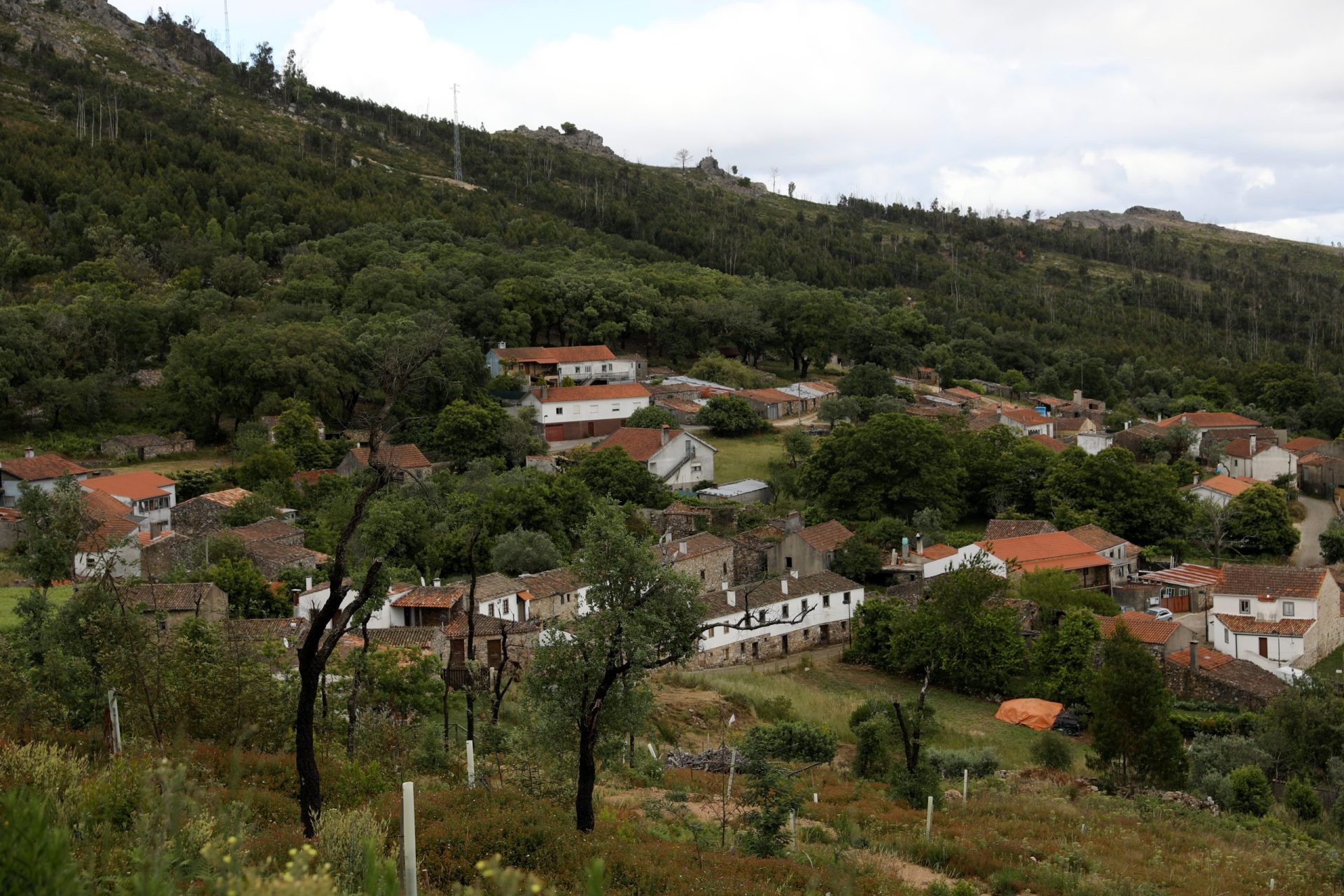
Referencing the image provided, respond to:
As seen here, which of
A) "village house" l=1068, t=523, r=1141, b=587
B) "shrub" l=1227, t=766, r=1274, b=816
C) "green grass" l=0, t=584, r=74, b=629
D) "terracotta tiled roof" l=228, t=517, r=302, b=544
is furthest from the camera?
"village house" l=1068, t=523, r=1141, b=587

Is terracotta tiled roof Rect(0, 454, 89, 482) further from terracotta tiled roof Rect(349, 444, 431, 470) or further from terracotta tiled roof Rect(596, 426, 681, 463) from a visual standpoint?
terracotta tiled roof Rect(596, 426, 681, 463)

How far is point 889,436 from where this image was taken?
130ft

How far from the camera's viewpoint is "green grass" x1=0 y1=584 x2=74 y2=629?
68.9ft

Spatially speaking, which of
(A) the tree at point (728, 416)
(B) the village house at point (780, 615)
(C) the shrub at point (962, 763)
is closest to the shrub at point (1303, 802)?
(C) the shrub at point (962, 763)

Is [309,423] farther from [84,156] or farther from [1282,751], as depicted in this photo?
[84,156]

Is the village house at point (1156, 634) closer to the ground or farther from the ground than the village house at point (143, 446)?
closer to the ground

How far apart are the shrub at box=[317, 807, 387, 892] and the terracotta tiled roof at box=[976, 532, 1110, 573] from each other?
28.2 m

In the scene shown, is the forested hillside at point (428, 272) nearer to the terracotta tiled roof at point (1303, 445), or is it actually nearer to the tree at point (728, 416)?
the terracotta tiled roof at point (1303, 445)

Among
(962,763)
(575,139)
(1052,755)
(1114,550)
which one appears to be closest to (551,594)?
(962,763)

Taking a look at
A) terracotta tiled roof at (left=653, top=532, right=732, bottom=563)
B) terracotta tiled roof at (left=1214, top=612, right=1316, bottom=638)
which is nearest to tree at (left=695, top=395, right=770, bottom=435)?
terracotta tiled roof at (left=653, top=532, right=732, bottom=563)

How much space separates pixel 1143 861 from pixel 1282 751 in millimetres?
9929

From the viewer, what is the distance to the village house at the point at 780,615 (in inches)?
1089

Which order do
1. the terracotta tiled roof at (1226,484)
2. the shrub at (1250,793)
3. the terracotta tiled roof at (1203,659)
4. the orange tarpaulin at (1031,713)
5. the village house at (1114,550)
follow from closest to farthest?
the shrub at (1250,793) → the orange tarpaulin at (1031,713) → the terracotta tiled roof at (1203,659) → the village house at (1114,550) → the terracotta tiled roof at (1226,484)

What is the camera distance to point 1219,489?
139 ft
